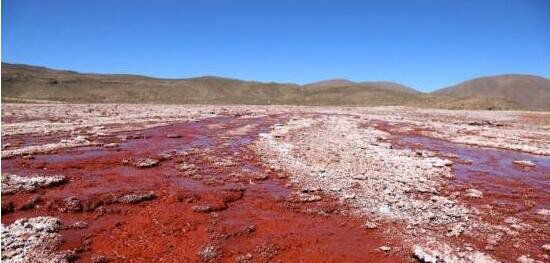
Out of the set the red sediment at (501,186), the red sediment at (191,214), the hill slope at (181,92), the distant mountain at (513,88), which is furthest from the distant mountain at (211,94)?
the red sediment at (191,214)

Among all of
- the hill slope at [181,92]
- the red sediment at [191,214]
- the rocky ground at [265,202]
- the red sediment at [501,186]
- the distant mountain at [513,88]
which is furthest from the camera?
the distant mountain at [513,88]

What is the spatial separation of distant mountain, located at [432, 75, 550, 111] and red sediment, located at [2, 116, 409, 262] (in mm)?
145232

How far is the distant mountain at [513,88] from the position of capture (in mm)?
153062

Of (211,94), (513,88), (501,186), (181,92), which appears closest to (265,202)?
(501,186)

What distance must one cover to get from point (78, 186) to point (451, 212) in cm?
1017

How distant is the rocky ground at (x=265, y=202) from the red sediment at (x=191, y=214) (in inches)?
1.5

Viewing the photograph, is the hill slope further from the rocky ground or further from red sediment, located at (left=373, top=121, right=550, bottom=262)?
red sediment, located at (left=373, top=121, right=550, bottom=262)

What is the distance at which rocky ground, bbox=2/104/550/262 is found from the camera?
9375 mm

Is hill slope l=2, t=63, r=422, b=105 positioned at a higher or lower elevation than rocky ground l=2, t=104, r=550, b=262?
higher

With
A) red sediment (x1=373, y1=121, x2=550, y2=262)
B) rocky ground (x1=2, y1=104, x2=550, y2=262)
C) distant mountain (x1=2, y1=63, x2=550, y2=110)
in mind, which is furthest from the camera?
distant mountain (x1=2, y1=63, x2=550, y2=110)

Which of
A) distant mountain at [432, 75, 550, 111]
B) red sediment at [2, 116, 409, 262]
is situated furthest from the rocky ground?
distant mountain at [432, 75, 550, 111]

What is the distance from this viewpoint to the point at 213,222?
35.7ft

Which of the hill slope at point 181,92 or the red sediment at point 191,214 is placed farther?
the hill slope at point 181,92

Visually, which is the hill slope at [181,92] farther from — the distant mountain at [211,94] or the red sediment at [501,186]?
the red sediment at [501,186]
